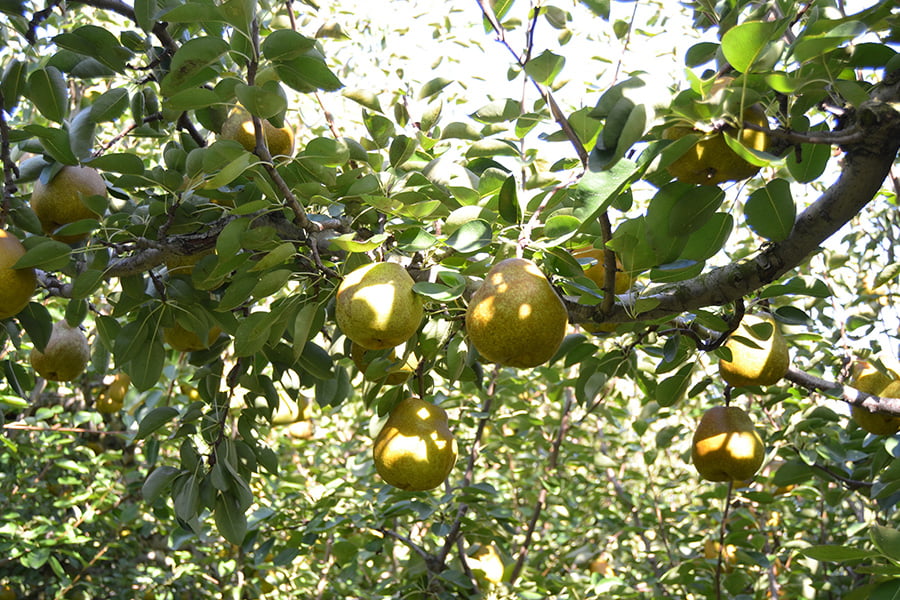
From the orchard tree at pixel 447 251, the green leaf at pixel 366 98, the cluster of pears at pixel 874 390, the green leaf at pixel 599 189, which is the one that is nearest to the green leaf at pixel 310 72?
the orchard tree at pixel 447 251

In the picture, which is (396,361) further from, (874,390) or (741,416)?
(874,390)

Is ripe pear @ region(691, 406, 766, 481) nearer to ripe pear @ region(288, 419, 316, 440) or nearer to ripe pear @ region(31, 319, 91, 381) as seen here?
ripe pear @ region(31, 319, 91, 381)

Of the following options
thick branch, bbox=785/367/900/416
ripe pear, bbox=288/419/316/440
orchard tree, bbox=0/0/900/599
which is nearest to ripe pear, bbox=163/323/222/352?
orchard tree, bbox=0/0/900/599

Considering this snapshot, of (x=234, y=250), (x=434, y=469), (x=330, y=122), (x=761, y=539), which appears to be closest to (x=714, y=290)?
(x=434, y=469)

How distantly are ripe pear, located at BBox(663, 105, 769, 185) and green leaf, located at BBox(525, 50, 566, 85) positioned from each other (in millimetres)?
230

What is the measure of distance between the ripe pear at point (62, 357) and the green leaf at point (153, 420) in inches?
15.2

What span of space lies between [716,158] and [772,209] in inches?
7.5

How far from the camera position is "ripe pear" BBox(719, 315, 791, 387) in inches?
73.6

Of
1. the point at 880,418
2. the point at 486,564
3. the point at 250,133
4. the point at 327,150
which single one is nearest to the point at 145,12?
the point at 250,133

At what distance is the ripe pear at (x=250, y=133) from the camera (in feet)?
5.74

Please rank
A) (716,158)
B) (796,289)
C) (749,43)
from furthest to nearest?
(796,289)
(716,158)
(749,43)

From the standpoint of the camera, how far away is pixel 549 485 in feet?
9.89

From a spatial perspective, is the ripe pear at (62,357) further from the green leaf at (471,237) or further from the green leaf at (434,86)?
the green leaf at (471,237)

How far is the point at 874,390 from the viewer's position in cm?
233
